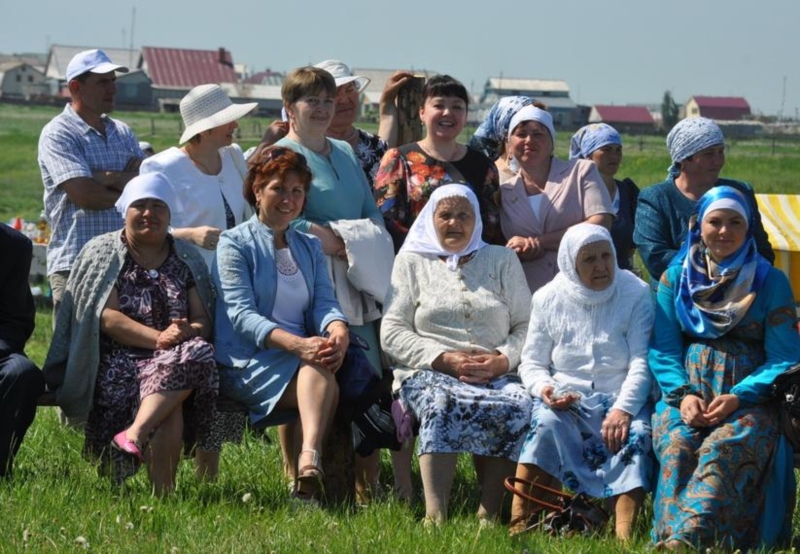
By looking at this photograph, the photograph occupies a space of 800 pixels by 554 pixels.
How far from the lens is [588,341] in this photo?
6.56 m

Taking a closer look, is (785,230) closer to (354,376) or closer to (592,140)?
(592,140)

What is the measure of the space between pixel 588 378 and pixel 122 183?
10.4 ft

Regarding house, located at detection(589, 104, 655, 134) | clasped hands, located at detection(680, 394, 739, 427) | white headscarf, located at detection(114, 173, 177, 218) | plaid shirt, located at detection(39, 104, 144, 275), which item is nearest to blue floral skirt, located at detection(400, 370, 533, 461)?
clasped hands, located at detection(680, 394, 739, 427)

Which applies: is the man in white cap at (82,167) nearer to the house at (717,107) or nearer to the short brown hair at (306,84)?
the short brown hair at (306,84)

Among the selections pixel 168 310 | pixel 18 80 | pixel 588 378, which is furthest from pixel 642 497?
pixel 18 80

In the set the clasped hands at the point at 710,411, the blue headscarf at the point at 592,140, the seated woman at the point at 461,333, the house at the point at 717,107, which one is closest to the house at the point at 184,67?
the house at the point at 717,107

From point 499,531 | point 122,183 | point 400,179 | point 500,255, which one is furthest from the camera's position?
point 122,183

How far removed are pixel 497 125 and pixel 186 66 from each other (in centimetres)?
10488

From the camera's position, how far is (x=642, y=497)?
620 centimetres

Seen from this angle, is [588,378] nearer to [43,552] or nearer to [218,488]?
[218,488]

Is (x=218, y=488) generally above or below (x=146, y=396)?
below

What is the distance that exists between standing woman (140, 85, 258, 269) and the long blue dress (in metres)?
2.61

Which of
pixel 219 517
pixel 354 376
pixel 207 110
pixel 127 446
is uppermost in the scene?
pixel 207 110

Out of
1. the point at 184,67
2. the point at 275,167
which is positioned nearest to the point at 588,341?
the point at 275,167
